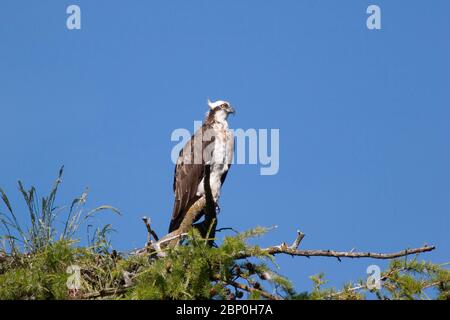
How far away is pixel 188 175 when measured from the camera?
13375mm

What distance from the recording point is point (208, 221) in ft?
33.5

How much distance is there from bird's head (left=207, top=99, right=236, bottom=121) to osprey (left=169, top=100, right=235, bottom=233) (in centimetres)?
41

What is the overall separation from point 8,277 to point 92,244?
111cm

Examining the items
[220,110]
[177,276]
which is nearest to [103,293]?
[177,276]

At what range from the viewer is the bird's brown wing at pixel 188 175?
12.9 meters

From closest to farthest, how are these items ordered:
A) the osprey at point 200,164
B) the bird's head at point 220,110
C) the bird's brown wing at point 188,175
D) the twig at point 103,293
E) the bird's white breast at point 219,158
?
1. the twig at point 103,293
2. the bird's brown wing at point 188,175
3. the osprey at point 200,164
4. the bird's white breast at point 219,158
5. the bird's head at point 220,110

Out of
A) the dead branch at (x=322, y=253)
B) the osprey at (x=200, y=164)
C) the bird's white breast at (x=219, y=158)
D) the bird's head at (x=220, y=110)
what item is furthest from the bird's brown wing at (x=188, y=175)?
the dead branch at (x=322, y=253)

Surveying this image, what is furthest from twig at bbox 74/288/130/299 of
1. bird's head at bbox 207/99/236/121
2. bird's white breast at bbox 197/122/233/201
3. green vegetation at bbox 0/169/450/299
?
bird's head at bbox 207/99/236/121

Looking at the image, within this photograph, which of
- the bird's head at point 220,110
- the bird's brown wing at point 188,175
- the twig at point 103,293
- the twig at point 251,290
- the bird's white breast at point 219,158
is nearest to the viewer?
the twig at point 251,290

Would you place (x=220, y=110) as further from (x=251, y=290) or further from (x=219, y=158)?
(x=251, y=290)

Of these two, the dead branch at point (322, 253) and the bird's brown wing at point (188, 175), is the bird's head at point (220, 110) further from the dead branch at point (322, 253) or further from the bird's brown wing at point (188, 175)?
the dead branch at point (322, 253)

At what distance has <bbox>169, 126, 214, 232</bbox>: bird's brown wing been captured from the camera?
12945mm
